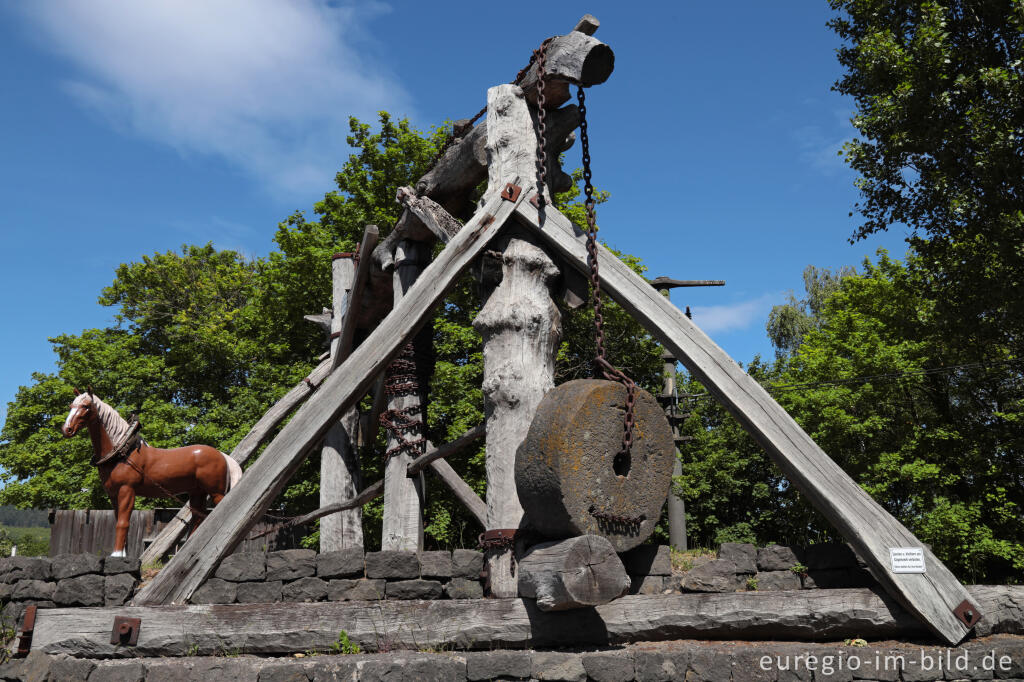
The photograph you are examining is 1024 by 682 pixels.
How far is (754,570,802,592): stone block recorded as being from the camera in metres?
4.58

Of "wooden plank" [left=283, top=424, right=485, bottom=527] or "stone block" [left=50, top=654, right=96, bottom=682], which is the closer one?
"stone block" [left=50, top=654, right=96, bottom=682]

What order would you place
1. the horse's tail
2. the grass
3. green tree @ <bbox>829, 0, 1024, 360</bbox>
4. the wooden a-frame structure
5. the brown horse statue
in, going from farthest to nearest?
1. green tree @ <bbox>829, 0, 1024, 360</bbox>
2. the horse's tail
3. the grass
4. the brown horse statue
5. the wooden a-frame structure

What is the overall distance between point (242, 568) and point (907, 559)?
4.34 metres

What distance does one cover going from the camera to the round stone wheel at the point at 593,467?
3.99 meters

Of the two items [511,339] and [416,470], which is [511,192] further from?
[416,470]

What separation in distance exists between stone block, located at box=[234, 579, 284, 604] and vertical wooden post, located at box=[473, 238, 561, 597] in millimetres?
1487

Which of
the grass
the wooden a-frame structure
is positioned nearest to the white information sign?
the wooden a-frame structure

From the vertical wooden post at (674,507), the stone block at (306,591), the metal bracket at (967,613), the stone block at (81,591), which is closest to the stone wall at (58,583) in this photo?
the stone block at (81,591)

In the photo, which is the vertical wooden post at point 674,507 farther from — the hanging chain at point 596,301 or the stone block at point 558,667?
the stone block at point 558,667

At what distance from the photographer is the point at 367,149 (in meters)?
21.9

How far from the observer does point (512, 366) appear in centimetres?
528

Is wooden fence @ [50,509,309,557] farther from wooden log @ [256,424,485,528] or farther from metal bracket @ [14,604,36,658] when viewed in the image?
metal bracket @ [14,604,36,658]

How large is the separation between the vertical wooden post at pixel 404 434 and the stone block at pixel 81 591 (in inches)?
120

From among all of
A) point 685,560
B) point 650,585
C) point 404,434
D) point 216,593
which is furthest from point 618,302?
point 685,560
